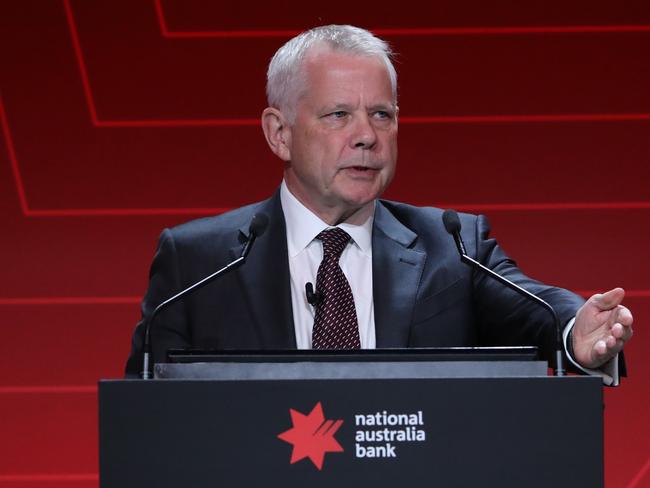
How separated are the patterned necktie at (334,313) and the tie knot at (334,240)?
38mm

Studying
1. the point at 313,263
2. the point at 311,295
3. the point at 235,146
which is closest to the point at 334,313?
the point at 311,295

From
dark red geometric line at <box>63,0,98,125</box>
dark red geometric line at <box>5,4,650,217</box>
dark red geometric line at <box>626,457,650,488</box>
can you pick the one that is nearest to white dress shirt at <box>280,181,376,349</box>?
dark red geometric line at <box>5,4,650,217</box>

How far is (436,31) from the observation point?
3193 mm

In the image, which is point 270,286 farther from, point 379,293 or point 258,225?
point 258,225

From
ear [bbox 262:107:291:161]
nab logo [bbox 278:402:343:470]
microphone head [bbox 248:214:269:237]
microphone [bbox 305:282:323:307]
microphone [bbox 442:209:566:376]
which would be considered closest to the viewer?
nab logo [bbox 278:402:343:470]

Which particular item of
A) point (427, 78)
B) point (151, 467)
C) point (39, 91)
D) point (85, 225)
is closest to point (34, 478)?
point (85, 225)

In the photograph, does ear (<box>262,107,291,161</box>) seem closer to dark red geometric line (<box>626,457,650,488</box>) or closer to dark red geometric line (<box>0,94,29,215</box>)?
dark red geometric line (<box>0,94,29,215</box>)

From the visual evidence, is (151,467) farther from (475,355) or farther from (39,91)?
(39,91)

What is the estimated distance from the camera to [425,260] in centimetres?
231

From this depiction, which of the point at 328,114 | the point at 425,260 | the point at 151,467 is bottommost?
the point at 151,467

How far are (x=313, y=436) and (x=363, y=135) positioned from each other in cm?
86

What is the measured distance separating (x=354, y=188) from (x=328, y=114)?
160mm

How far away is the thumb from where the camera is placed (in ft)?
5.73

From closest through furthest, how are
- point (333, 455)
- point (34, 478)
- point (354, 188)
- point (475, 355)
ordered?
1. point (333, 455)
2. point (475, 355)
3. point (354, 188)
4. point (34, 478)
